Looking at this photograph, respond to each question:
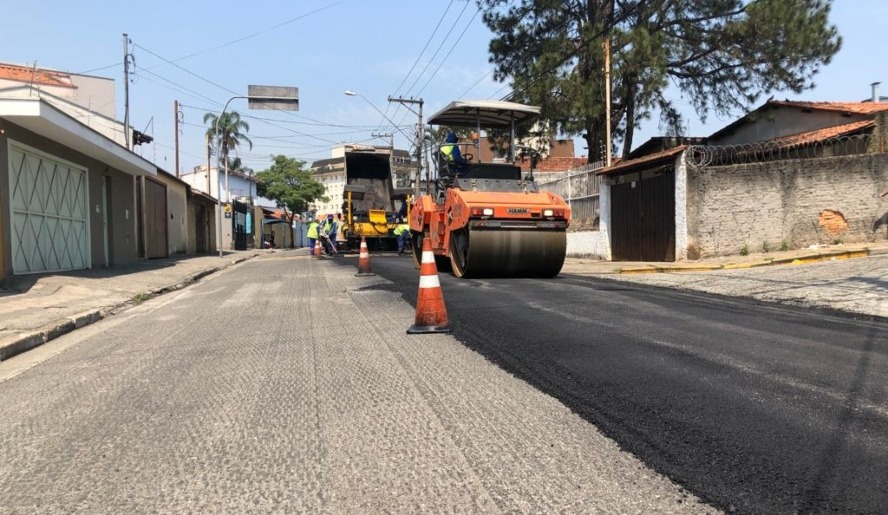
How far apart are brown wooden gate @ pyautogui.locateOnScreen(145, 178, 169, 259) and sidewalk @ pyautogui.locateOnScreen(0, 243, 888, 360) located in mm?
7475

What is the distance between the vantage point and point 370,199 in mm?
23719

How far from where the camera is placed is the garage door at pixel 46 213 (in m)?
11.1

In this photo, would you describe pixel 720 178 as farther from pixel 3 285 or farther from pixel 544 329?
pixel 3 285

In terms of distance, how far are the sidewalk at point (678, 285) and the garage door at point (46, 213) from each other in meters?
0.84

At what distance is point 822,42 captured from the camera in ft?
59.5

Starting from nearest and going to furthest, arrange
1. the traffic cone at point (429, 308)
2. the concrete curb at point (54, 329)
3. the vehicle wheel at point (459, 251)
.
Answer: the traffic cone at point (429, 308) < the concrete curb at point (54, 329) < the vehicle wheel at point (459, 251)

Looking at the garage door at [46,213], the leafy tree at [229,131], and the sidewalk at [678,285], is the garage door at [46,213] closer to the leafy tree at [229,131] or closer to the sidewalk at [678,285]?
the sidewalk at [678,285]

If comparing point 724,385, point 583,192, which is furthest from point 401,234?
point 724,385

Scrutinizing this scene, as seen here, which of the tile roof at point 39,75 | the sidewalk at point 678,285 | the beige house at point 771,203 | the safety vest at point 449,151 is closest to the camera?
the sidewalk at point 678,285

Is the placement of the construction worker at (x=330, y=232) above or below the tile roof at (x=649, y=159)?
below

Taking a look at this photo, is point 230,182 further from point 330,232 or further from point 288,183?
point 330,232

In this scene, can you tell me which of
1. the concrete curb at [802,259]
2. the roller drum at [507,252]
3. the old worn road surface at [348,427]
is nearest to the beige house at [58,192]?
the old worn road surface at [348,427]

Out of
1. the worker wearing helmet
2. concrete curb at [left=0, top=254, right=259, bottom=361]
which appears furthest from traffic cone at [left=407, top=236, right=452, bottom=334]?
the worker wearing helmet

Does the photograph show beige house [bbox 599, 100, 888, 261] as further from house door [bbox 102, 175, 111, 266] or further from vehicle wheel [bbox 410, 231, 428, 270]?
house door [bbox 102, 175, 111, 266]
